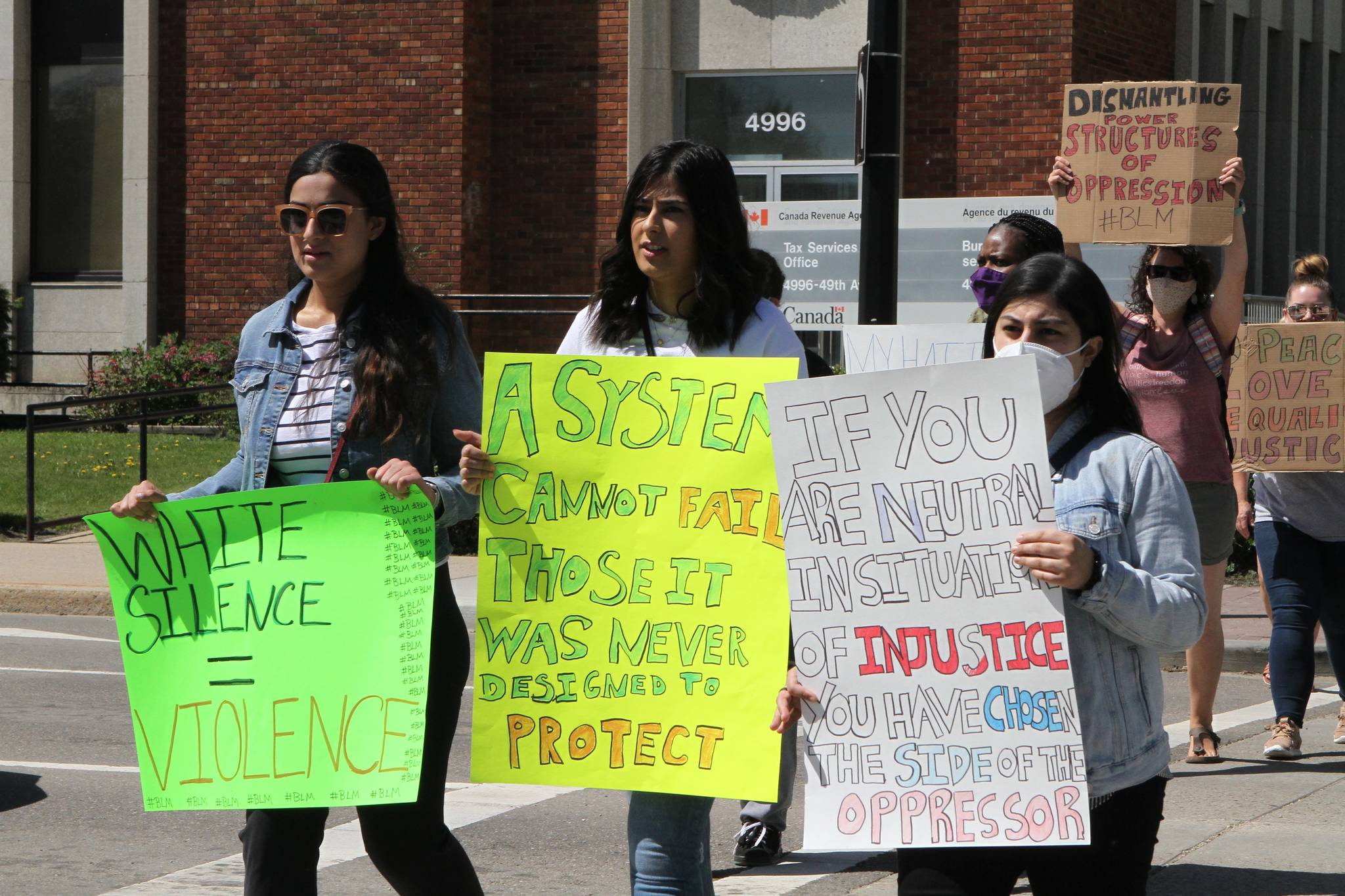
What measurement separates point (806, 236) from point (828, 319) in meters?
0.74

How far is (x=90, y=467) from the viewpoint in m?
17.6

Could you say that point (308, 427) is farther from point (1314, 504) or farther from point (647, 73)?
point (647, 73)

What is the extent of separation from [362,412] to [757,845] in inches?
99.0

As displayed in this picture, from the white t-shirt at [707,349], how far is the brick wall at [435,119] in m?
15.8

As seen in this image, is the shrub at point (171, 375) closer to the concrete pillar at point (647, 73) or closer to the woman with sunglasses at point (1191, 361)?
the concrete pillar at point (647, 73)

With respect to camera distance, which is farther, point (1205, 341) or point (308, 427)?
point (1205, 341)

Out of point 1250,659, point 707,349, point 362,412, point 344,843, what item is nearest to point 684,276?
point 707,349

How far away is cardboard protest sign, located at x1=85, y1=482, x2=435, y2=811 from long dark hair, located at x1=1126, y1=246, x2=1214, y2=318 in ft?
12.7

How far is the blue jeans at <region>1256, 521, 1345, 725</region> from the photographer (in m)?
7.21

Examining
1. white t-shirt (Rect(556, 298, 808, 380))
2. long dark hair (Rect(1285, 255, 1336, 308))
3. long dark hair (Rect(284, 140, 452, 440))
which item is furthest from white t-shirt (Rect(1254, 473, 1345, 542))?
long dark hair (Rect(284, 140, 452, 440))

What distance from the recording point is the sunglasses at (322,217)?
3.72m

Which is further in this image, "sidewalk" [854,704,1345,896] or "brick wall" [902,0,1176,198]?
"brick wall" [902,0,1176,198]

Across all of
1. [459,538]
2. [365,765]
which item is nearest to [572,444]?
[365,765]

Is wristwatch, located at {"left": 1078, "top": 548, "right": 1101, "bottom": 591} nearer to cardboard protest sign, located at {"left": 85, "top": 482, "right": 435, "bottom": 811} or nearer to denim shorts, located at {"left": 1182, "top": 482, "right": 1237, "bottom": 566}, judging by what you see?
cardboard protest sign, located at {"left": 85, "top": 482, "right": 435, "bottom": 811}
